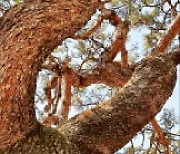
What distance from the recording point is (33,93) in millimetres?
1295

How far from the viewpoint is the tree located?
1.23 metres

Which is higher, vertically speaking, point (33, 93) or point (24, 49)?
point (24, 49)

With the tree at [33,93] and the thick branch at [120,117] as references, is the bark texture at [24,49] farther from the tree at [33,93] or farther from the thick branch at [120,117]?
the thick branch at [120,117]

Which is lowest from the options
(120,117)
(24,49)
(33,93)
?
(120,117)

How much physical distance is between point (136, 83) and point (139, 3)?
239cm

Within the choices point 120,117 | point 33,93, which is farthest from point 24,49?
point 120,117

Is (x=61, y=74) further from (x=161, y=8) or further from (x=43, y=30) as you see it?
(x=43, y=30)

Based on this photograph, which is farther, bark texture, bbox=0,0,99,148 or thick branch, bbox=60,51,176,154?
thick branch, bbox=60,51,176,154

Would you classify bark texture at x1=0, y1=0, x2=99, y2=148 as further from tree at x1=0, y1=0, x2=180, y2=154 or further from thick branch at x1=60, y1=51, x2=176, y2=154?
thick branch at x1=60, y1=51, x2=176, y2=154

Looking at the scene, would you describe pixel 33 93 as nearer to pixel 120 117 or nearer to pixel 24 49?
pixel 24 49

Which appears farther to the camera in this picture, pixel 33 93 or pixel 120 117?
pixel 120 117

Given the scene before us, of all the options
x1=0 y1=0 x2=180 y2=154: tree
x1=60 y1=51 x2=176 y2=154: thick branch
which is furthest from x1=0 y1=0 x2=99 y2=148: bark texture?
x1=60 y1=51 x2=176 y2=154: thick branch

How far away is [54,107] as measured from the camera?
332 cm

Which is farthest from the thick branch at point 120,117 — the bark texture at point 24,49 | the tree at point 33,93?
the bark texture at point 24,49
